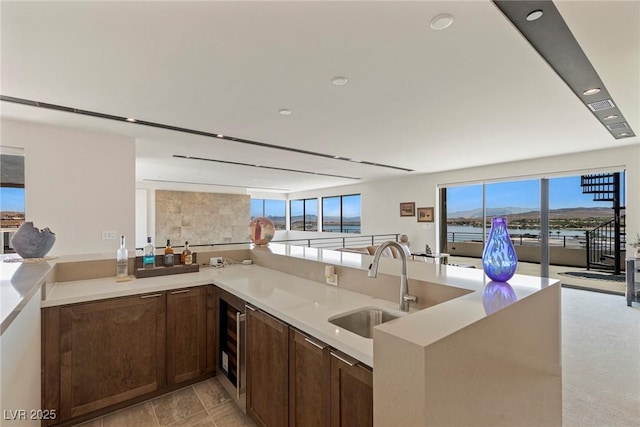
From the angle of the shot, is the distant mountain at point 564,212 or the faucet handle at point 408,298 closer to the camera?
the faucet handle at point 408,298

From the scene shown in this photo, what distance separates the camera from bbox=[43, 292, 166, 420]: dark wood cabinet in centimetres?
178

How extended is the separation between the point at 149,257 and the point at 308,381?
184 centimetres

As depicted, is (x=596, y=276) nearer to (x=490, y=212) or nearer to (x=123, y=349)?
(x=490, y=212)

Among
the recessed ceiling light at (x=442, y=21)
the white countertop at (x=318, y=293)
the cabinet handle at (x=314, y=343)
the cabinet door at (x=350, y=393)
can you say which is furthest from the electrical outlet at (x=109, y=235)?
the recessed ceiling light at (x=442, y=21)

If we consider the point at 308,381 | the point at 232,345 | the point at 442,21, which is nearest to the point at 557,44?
the point at 442,21

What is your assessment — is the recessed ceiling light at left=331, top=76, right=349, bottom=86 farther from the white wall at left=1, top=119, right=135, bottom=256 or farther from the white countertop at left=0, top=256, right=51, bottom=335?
the white wall at left=1, top=119, right=135, bottom=256

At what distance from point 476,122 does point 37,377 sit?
437 cm

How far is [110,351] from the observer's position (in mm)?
1947

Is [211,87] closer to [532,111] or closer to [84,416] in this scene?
[84,416]

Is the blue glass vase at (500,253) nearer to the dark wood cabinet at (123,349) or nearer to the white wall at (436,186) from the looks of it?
the dark wood cabinet at (123,349)

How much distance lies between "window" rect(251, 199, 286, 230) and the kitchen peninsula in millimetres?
9987

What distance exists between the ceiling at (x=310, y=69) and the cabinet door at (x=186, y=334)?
174cm

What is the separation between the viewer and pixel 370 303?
1727 mm

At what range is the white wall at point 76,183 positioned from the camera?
3461 mm
